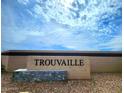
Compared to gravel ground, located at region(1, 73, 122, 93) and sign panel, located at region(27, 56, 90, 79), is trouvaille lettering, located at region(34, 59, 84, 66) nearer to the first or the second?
sign panel, located at region(27, 56, 90, 79)

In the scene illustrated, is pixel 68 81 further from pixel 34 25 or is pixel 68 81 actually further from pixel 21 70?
pixel 34 25

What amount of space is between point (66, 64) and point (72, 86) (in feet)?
0.78

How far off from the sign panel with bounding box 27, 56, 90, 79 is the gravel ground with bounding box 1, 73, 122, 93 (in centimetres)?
7

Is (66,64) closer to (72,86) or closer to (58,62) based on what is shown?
(58,62)

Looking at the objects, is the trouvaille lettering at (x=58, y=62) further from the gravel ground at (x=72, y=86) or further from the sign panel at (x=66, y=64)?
the gravel ground at (x=72, y=86)

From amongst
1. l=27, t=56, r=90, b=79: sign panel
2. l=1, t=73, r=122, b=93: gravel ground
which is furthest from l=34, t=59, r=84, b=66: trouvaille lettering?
l=1, t=73, r=122, b=93: gravel ground

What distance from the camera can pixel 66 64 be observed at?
1.70m

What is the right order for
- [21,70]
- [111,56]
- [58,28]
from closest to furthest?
[21,70], [111,56], [58,28]

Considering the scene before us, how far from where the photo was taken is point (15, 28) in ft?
6.71

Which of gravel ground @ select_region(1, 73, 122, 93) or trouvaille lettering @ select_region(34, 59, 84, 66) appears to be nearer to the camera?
gravel ground @ select_region(1, 73, 122, 93)

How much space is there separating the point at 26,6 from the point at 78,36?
60cm

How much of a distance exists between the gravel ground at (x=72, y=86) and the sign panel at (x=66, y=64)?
0.07 meters

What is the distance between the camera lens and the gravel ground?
1.34 metres

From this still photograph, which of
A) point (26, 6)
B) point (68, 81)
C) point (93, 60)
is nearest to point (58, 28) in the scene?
point (26, 6)
